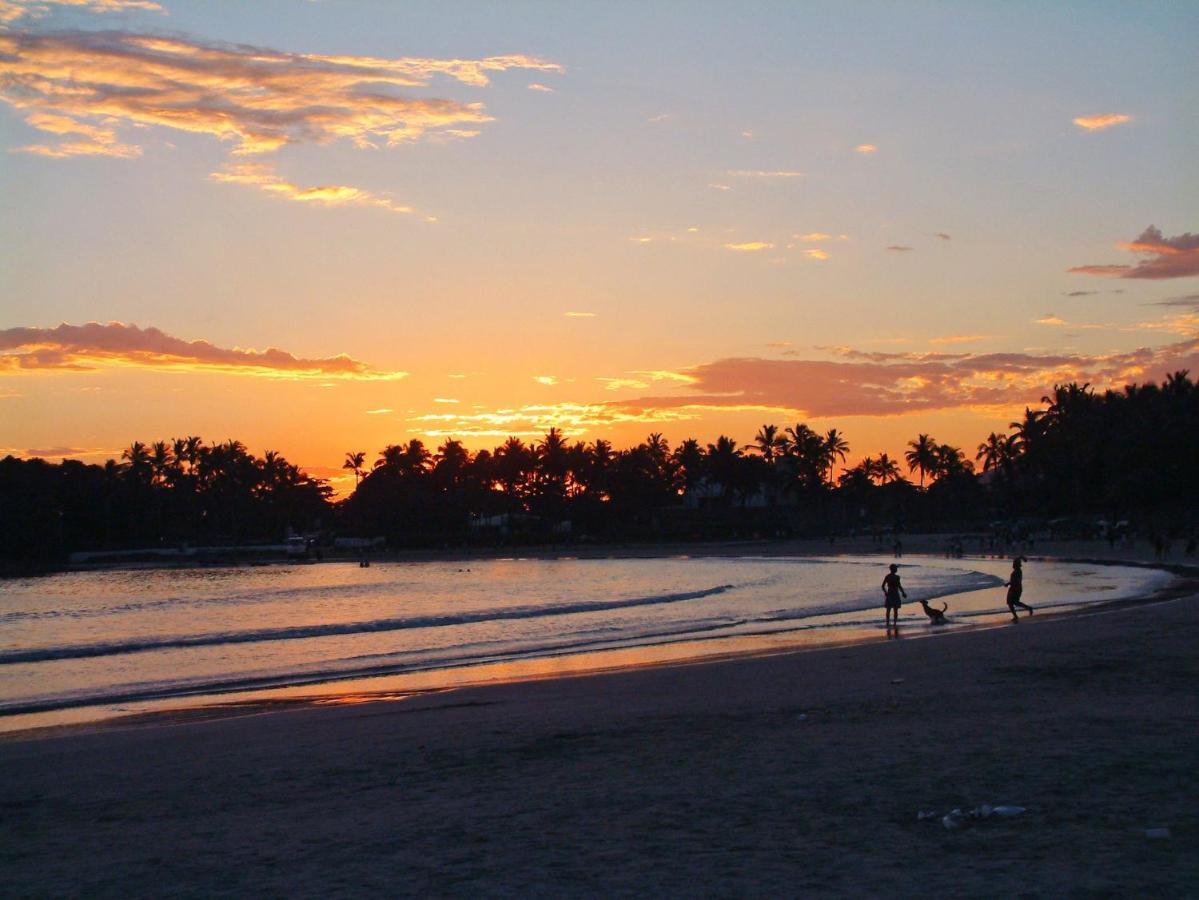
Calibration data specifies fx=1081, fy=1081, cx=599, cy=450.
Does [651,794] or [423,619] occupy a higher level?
[651,794]

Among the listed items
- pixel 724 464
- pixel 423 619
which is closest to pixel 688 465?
pixel 724 464

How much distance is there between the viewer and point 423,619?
38938 millimetres

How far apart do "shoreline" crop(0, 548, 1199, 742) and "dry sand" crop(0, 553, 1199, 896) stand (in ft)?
4.63

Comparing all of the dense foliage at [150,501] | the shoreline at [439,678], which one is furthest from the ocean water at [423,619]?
the dense foliage at [150,501]

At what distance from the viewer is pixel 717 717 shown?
12914 millimetres

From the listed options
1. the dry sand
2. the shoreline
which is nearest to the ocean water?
the shoreline

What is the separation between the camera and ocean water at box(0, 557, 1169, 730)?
2403 centimetres

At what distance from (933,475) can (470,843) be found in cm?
15738

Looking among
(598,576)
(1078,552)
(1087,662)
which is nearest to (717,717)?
(1087,662)

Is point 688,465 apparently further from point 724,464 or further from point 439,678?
point 439,678

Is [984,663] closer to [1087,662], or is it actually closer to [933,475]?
[1087,662]

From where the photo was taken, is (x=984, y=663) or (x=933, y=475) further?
(x=933, y=475)

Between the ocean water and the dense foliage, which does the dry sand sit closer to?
the ocean water

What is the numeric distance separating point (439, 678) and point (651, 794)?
12.7 m
